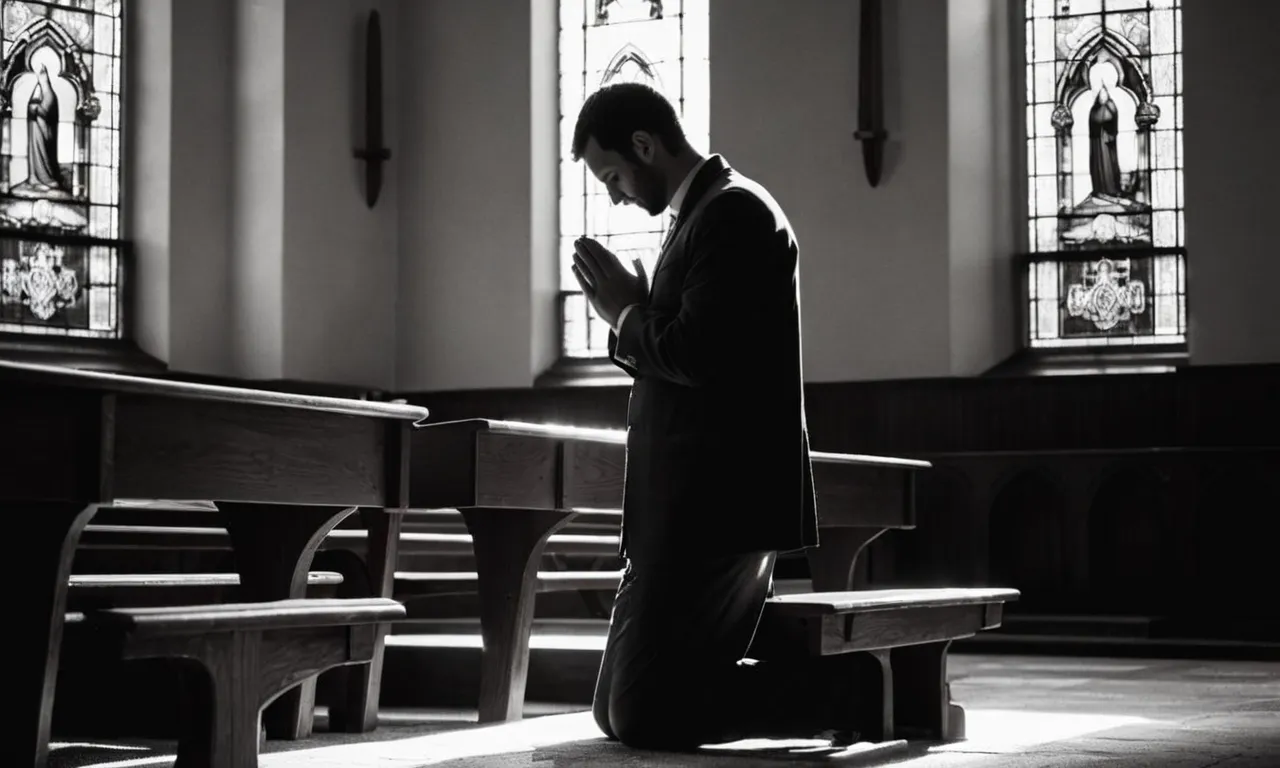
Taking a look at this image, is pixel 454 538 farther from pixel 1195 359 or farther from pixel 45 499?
pixel 1195 359

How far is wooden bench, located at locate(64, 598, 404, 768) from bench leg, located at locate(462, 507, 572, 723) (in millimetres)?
1615

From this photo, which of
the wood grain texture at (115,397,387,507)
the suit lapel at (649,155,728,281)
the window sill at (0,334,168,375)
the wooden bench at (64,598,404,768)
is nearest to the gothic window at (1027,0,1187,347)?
the window sill at (0,334,168,375)

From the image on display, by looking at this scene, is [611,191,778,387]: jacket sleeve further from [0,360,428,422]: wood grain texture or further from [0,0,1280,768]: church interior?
[0,0,1280,768]: church interior

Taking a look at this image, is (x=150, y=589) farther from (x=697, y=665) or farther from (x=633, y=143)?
(x=633, y=143)

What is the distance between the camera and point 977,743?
4172 millimetres

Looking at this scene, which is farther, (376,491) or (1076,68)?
(1076,68)

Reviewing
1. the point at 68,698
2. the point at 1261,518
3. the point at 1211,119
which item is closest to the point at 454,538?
the point at 68,698

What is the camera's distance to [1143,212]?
9.91 metres

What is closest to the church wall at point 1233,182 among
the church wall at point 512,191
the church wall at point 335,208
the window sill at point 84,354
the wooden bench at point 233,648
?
the church wall at point 512,191

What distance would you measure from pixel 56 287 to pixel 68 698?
594 centimetres

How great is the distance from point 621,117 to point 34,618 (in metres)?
1.50

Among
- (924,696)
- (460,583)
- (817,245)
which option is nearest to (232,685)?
(924,696)

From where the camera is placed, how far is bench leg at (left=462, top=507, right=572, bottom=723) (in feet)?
15.9

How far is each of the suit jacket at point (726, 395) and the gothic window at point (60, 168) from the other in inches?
280
